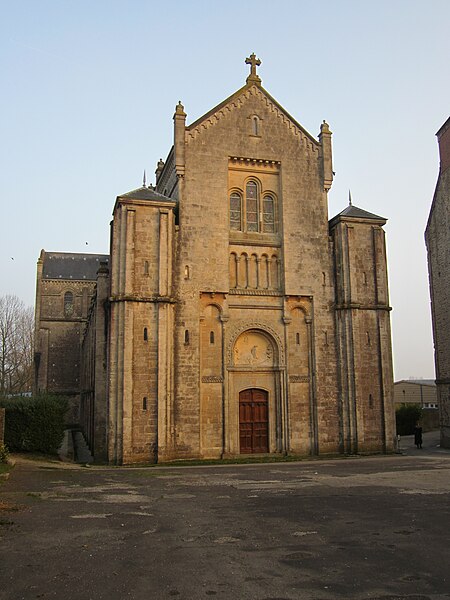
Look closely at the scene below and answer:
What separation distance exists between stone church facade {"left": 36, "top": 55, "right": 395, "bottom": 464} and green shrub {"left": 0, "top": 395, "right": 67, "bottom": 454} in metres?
2.12

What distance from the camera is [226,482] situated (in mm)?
18672

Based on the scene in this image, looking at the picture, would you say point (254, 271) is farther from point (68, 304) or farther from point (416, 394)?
point (416, 394)

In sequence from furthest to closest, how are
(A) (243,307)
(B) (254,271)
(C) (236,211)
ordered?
(C) (236,211) → (B) (254,271) → (A) (243,307)

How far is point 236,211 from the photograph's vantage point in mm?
29625

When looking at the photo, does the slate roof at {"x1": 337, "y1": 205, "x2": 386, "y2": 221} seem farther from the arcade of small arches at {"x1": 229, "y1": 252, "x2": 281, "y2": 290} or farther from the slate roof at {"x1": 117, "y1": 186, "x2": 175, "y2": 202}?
the slate roof at {"x1": 117, "y1": 186, "x2": 175, "y2": 202}

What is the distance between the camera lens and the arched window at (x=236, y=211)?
96.5ft

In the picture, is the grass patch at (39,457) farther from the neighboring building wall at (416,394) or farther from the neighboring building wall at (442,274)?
the neighboring building wall at (416,394)

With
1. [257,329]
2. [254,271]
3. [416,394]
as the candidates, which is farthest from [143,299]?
[416,394]

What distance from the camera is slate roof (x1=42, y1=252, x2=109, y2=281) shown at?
68.4m

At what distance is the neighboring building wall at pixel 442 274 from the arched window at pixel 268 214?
36.4ft

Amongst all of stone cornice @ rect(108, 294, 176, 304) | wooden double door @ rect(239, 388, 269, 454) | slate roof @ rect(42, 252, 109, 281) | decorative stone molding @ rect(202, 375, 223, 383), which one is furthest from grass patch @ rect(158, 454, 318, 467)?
slate roof @ rect(42, 252, 109, 281)

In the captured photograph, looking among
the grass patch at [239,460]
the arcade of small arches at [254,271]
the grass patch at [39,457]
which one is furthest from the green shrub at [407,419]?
the grass patch at [39,457]

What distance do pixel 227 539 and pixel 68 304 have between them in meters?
59.4

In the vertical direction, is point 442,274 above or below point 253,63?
below
